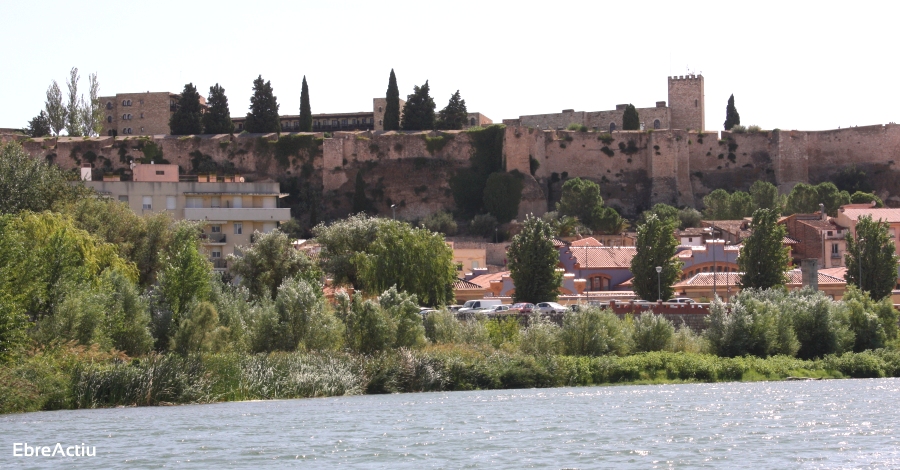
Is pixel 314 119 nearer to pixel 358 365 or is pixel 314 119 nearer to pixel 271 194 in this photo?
pixel 271 194

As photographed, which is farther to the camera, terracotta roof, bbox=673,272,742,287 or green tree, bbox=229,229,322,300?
terracotta roof, bbox=673,272,742,287

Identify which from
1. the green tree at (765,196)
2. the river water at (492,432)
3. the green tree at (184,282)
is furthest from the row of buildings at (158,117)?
the river water at (492,432)

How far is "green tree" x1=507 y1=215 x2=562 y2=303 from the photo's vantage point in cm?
4709

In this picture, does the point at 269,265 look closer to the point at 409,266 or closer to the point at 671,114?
the point at 409,266

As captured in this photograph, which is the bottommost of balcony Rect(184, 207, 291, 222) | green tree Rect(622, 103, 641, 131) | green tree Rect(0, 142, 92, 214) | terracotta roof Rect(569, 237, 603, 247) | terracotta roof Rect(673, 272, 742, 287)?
terracotta roof Rect(673, 272, 742, 287)

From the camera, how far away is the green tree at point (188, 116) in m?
86.8

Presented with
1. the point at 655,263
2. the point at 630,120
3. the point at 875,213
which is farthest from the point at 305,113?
the point at 655,263

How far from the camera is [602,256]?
57000 mm

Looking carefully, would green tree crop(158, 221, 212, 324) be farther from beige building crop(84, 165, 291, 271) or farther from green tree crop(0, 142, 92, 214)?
beige building crop(84, 165, 291, 271)

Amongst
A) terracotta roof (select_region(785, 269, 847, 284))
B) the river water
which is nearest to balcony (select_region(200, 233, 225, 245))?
terracotta roof (select_region(785, 269, 847, 284))

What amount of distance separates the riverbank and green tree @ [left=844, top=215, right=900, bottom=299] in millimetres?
9780

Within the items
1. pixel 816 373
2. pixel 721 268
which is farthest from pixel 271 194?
pixel 816 373

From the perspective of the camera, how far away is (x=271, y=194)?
5919 cm

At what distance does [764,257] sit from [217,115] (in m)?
50.0
